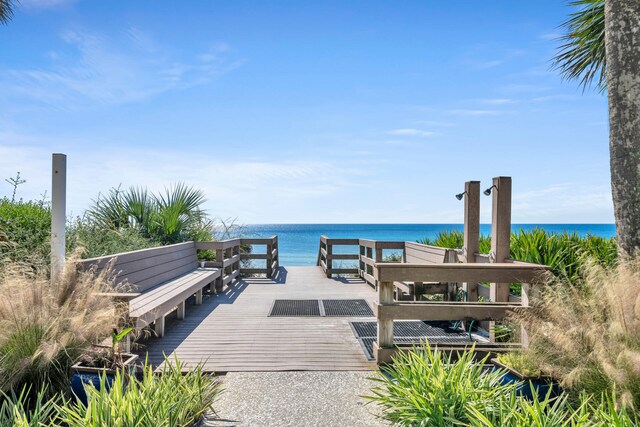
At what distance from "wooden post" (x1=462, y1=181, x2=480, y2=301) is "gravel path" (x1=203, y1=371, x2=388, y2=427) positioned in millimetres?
2141

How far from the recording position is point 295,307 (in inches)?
240

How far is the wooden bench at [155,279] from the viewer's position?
3.74 meters

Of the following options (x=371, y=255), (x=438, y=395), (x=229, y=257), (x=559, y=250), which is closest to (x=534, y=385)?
(x=438, y=395)

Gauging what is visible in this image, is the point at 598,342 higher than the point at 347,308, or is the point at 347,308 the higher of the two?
the point at 598,342

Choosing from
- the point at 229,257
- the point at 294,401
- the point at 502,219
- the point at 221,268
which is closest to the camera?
the point at 294,401

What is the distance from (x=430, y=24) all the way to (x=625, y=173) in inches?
197

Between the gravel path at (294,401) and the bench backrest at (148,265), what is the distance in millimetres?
1296

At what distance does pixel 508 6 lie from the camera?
24.9 feet

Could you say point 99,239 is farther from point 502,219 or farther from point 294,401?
point 502,219

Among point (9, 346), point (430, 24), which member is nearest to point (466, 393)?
point (9, 346)

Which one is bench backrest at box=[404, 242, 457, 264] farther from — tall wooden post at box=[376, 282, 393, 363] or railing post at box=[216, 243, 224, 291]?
railing post at box=[216, 243, 224, 291]

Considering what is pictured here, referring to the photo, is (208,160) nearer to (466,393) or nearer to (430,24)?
(430,24)

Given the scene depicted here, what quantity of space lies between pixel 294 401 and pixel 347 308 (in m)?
3.24

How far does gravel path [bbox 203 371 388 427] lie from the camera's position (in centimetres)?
254
